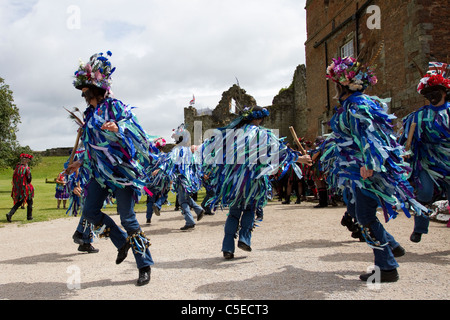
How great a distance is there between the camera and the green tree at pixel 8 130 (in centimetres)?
3109

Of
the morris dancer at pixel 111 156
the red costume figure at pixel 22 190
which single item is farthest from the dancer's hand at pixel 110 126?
the red costume figure at pixel 22 190

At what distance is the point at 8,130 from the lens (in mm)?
31844

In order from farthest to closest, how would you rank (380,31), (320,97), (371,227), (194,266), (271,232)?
1. (320,97)
2. (380,31)
3. (271,232)
4. (194,266)
5. (371,227)

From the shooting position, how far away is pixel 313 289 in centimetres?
320

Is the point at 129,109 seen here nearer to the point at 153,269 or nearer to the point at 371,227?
the point at 153,269

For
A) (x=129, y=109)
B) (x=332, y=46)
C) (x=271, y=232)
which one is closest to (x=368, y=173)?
(x=129, y=109)

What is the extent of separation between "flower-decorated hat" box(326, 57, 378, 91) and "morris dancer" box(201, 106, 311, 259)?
1085 mm

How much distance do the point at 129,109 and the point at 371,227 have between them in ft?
8.52

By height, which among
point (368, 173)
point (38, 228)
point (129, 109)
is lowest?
point (38, 228)

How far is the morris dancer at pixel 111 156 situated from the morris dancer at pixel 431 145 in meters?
3.34

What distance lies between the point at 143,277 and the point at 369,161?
7.51ft

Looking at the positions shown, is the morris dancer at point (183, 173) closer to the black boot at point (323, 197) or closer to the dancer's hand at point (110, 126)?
the black boot at point (323, 197)

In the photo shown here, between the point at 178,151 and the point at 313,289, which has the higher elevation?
the point at 178,151

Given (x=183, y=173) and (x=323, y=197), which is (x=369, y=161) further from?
(x=323, y=197)
